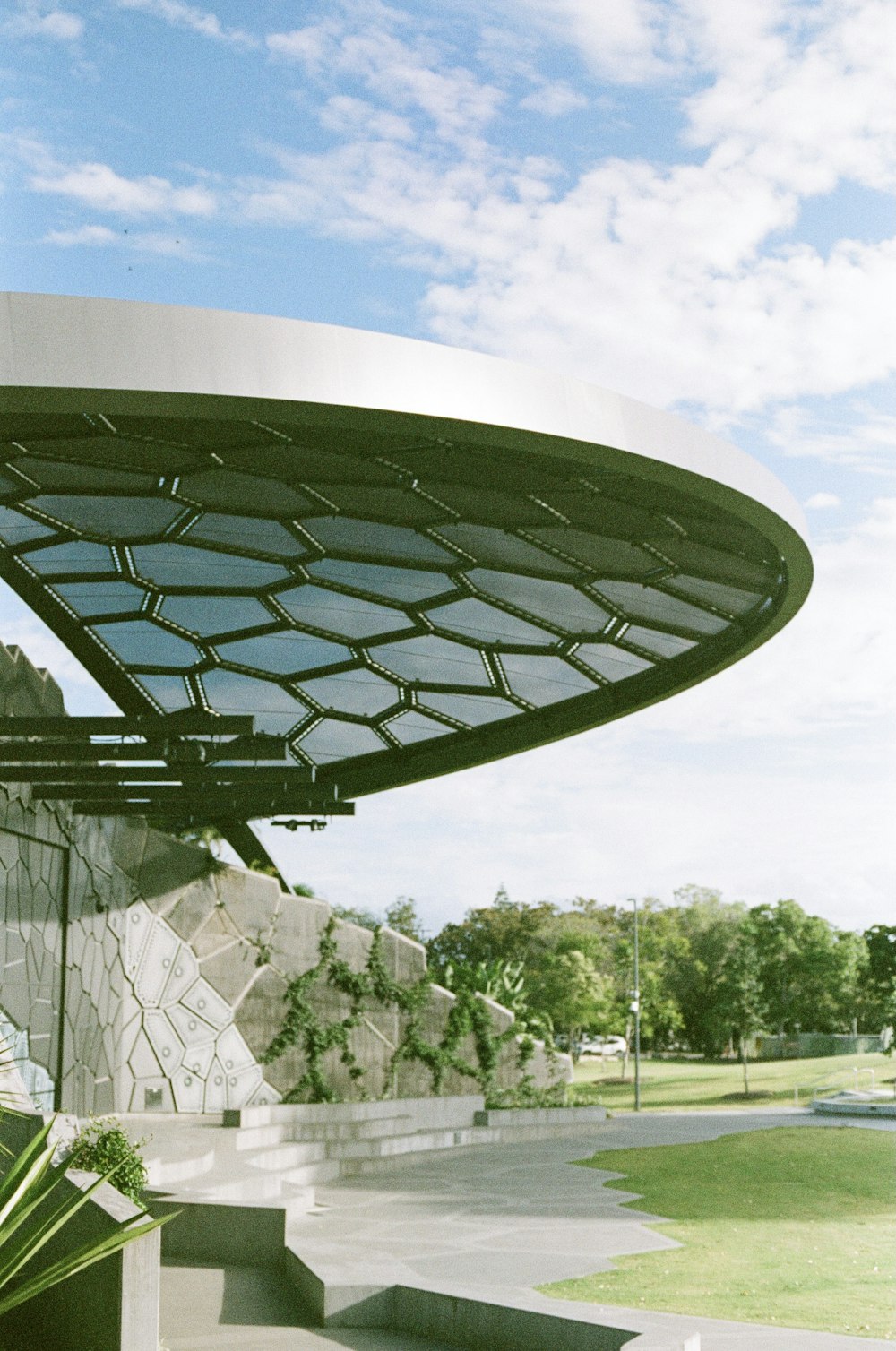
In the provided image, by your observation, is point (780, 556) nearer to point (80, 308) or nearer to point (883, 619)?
point (883, 619)

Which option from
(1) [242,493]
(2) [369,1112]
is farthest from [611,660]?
(2) [369,1112]

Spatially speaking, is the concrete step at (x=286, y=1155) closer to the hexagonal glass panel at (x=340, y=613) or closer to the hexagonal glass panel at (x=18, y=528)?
the hexagonal glass panel at (x=340, y=613)

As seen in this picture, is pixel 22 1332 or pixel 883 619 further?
pixel 883 619

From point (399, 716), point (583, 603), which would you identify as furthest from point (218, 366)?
point (399, 716)

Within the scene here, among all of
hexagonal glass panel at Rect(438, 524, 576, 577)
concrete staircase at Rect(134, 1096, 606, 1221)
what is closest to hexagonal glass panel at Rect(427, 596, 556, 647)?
hexagonal glass panel at Rect(438, 524, 576, 577)

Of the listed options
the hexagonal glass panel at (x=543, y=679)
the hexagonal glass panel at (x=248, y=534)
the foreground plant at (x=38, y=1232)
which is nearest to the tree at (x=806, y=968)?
the hexagonal glass panel at (x=543, y=679)

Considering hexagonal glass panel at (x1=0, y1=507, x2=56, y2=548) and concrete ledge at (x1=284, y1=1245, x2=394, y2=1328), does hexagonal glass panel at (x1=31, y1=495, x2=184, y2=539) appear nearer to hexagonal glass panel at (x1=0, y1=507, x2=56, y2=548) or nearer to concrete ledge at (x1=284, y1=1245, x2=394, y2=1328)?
hexagonal glass panel at (x1=0, y1=507, x2=56, y2=548)

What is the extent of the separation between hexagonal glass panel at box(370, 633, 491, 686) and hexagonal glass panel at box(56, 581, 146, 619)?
11.2 ft

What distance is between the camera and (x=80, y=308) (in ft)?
24.9

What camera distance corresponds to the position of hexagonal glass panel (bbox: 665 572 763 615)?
1434 cm

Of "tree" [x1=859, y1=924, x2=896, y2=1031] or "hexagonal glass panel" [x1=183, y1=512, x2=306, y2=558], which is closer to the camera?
"hexagonal glass panel" [x1=183, y1=512, x2=306, y2=558]

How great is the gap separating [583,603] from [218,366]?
859 centimetres

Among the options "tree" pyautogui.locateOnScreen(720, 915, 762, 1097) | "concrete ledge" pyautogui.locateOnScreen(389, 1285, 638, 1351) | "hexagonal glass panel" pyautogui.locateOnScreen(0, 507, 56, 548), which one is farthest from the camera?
"tree" pyautogui.locateOnScreen(720, 915, 762, 1097)

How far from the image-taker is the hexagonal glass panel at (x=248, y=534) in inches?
539
